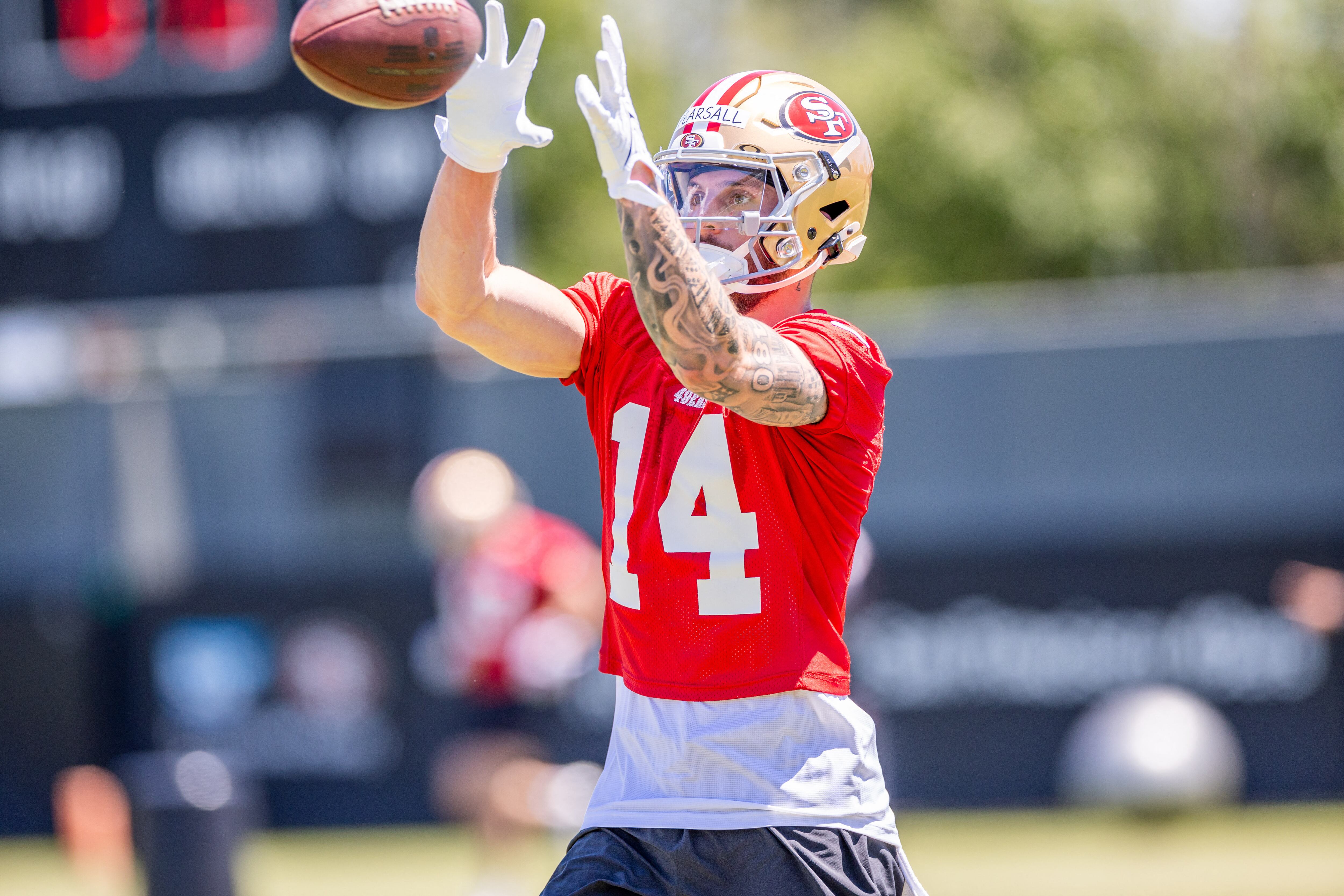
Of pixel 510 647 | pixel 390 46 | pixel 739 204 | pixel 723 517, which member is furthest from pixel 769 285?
pixel 510 647

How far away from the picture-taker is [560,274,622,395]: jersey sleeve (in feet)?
10.3

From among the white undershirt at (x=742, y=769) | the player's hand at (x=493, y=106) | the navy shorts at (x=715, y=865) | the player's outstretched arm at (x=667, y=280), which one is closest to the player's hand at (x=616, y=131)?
the player's outstretched arm at (x=667, y=280)

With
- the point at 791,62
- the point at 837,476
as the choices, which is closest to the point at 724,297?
the point at 837,476

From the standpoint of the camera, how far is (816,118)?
3115mm

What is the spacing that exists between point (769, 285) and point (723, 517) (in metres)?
0.48

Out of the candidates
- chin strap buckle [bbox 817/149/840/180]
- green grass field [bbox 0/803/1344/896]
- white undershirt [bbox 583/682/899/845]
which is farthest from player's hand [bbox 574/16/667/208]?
green grass field [bbox 0/803/1344/896]

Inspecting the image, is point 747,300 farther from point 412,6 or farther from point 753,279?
point 412,6

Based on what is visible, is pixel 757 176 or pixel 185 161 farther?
pixel 185 161

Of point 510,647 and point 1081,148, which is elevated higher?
point 1081,148

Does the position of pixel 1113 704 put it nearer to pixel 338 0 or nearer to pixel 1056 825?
pixel 1056 825

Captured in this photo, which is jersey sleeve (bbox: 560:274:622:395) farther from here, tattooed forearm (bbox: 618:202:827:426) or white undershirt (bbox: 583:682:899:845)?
white undershirt (bbox: 583:682:899:845)

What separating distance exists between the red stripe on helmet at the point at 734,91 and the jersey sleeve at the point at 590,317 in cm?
35

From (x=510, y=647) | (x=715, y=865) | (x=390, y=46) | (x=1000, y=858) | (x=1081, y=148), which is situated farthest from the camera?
(x=1081, y=148)

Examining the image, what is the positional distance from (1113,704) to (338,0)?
7.40 m
